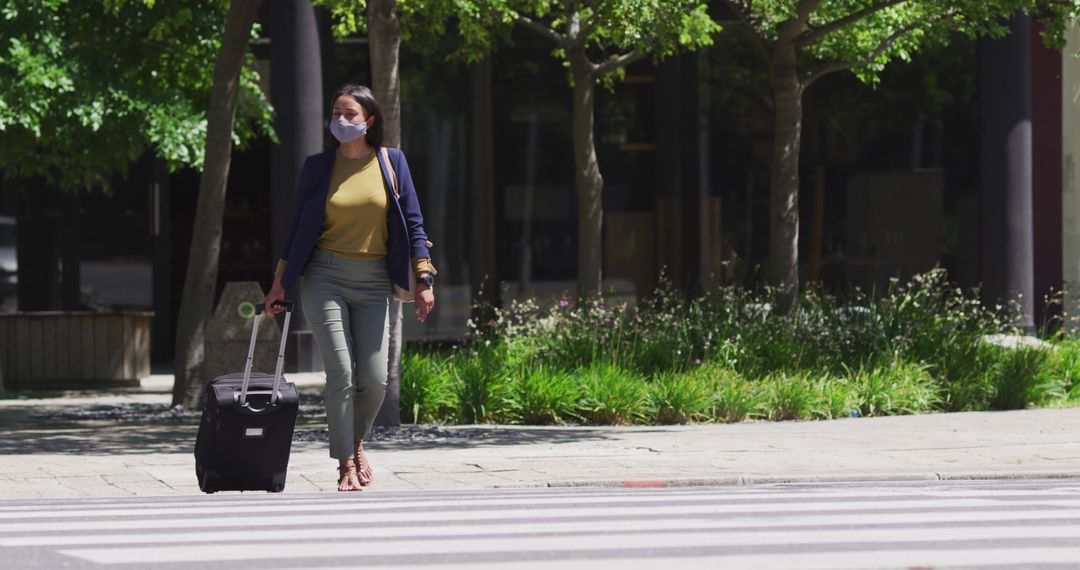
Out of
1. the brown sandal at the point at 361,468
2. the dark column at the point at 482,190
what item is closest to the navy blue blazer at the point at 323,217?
the brown sandal at the point at 361,468

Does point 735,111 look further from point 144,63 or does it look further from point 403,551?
point 403,551

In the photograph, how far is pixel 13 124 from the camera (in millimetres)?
15133

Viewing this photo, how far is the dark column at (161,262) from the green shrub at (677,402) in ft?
32.2

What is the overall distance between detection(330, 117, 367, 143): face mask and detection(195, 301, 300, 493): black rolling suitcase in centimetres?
85

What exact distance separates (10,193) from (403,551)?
16214 millimetres

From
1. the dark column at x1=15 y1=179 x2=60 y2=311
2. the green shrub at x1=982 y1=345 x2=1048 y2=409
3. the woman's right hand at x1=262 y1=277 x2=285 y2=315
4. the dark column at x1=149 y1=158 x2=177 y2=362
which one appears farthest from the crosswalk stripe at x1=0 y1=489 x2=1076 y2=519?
the dark column at x1=149 y1=158 x2=177 y2=362

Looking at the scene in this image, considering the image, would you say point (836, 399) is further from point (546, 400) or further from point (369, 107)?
point (369, 107)

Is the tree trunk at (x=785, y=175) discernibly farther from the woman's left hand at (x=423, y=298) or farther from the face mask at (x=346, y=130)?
the face mask at (x=346, y=130)

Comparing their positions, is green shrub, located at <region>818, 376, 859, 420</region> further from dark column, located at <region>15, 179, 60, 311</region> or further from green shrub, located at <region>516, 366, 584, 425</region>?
dark column, located at <region>15, 179, 60, 311</region>

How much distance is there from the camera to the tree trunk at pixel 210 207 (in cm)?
1402

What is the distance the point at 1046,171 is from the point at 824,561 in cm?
1743

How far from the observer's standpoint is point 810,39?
15430 millimetres

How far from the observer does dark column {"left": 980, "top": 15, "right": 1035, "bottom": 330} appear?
20859 mm

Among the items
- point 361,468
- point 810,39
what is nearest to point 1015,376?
point 810,39
